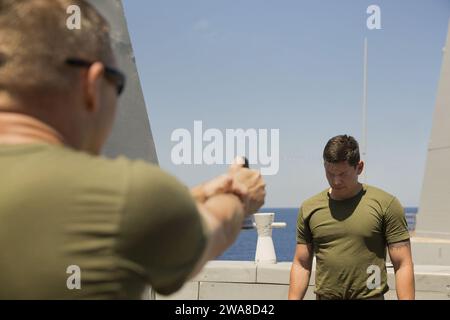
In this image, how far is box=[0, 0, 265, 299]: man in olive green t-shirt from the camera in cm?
101

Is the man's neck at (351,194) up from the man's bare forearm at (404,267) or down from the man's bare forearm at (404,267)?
up

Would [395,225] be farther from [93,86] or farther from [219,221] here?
[93,86]

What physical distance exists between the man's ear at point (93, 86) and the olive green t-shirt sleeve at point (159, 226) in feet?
0.65

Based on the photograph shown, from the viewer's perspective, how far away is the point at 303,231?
413 cm

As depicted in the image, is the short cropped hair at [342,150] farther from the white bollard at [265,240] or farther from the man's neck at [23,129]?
the white bollard at [265,240]

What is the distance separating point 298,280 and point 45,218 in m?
3.48

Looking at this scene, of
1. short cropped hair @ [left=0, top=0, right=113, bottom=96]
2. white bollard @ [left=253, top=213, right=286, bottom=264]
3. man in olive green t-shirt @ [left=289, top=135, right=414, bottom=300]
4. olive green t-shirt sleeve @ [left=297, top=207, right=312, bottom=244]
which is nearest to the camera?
short cropped hair @ [left=0, top=0, right=113, bottom=96]

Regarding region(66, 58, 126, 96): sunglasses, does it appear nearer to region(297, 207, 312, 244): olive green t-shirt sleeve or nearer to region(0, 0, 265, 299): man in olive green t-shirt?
region(0, 0, 265, 299): man in olive green t-shirt

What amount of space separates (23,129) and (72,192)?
0.23 meters

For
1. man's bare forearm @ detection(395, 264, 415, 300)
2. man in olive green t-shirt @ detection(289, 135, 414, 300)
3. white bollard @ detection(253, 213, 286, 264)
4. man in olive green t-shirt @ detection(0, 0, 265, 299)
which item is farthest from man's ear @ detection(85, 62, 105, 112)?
white bollard @ detection(253, 213, 286, 264)

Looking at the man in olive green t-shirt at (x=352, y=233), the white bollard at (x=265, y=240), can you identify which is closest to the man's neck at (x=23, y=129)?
the man in olive green t-shirt at (x=352, y=233)

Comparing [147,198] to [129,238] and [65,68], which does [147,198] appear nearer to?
[129,238]

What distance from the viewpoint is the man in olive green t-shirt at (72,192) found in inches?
39.7

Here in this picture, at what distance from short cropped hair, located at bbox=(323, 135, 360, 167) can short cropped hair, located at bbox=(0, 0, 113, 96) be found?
305 centimetres
